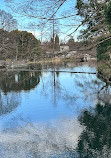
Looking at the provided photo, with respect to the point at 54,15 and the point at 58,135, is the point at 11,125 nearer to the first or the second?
the point at 58,135

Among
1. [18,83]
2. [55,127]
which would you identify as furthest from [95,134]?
[18,83]

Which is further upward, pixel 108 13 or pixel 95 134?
pixel 108 13

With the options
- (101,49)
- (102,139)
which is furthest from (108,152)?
(101,49)

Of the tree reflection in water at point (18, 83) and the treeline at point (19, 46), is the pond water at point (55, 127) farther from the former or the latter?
the treeline at point (19, 46)

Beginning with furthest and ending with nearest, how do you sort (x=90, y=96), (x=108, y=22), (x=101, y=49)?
1. (x=101, y=49)
2. (x=90, y=96)
3. (x=108, y=22)

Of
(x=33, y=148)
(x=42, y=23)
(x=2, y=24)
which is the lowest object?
(x=33, y=148)

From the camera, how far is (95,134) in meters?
3.71

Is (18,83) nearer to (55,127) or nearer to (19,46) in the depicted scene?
(55,127)

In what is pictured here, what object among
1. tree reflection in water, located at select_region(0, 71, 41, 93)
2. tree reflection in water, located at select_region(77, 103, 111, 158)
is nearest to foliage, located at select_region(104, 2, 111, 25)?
tree reflection in water, located at select_region(77, 103, 111, 158)

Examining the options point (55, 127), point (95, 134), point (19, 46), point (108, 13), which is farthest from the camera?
point (19, 46)

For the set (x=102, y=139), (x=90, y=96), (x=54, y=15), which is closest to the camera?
(x=54, y=15)

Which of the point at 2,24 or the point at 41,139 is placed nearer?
the point at 41,139

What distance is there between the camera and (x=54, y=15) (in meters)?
2.19

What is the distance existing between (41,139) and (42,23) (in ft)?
7.09
